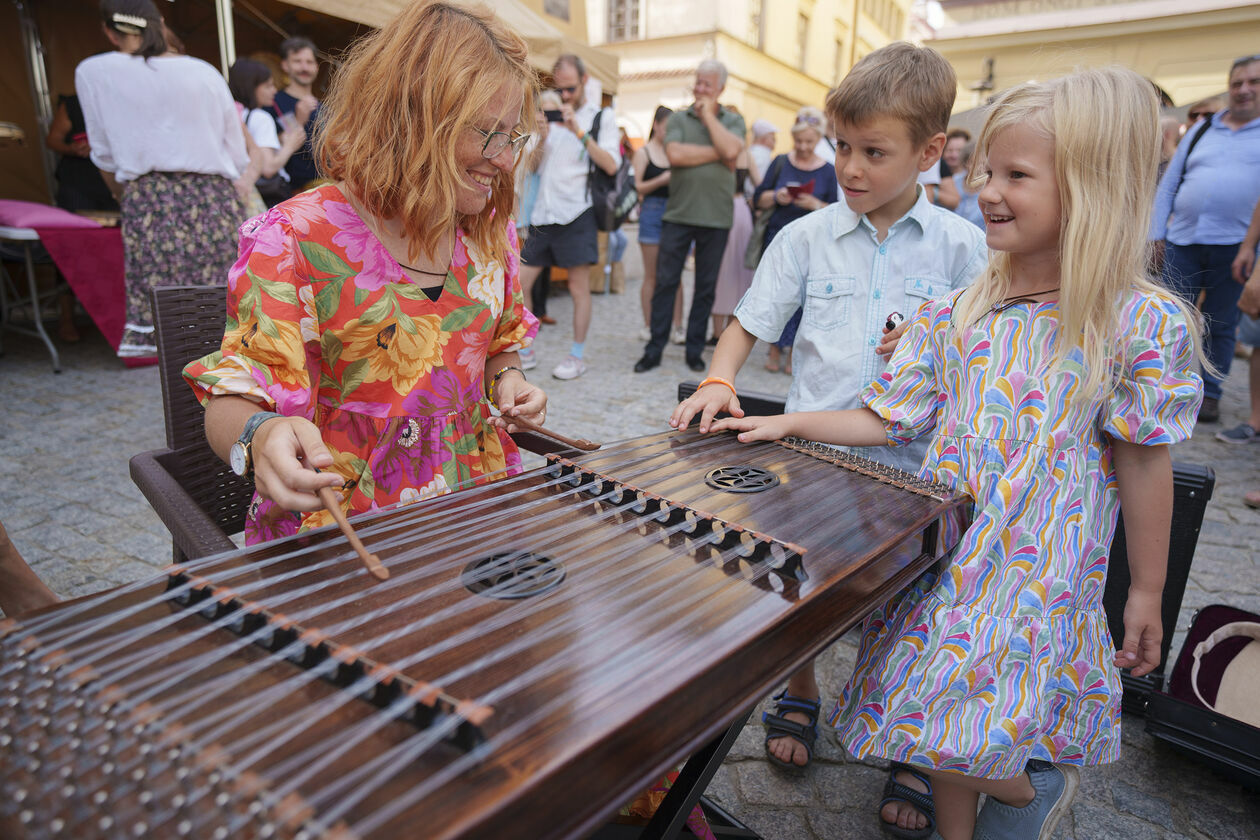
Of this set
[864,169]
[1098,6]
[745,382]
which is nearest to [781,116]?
[1098,6]

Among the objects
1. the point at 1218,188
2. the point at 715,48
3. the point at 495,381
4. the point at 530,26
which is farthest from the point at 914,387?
the point at 715,48

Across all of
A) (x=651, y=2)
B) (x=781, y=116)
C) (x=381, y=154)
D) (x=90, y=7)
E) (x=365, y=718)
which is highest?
(x=651, y=2)

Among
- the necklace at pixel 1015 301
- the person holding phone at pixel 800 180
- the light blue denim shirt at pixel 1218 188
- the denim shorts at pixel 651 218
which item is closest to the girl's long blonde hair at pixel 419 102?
the necklace at pixel 1015 301

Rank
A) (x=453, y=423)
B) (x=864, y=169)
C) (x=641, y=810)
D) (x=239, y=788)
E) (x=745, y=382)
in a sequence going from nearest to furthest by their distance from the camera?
(x=239, y=788), (x=641, y=810), (x=453, y=423), (x=864, y=169), (x=745, y=382)

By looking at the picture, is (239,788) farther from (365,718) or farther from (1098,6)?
(1098,6)

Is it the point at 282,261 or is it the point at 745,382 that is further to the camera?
the point at 745,382

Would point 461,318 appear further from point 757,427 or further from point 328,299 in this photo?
point 757,427

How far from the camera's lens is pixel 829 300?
1.95 meters

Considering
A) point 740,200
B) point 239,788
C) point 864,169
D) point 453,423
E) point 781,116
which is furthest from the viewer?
point 781,116

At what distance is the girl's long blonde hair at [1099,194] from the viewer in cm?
127

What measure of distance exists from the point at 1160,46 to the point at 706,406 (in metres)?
20.3

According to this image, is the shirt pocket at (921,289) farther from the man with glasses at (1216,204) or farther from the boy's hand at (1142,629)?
the man with glasses at (1216,204)

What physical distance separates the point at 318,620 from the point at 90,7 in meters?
8.63

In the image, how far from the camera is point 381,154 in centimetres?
139
